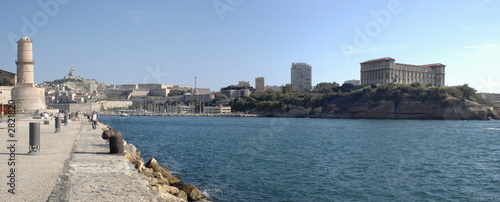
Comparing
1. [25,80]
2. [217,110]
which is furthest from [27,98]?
[217,110]

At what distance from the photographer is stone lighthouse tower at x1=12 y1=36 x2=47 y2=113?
46.5 metres

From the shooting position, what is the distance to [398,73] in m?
142

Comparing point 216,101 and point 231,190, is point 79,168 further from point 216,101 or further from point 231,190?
point 216,101

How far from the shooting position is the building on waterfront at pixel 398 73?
13762cm

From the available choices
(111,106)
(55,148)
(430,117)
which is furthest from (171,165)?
(111,106)

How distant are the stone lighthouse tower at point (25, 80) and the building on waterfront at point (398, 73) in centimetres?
11638

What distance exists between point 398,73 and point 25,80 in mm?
124941

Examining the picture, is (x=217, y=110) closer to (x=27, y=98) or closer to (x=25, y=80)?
(x=27, y=98)

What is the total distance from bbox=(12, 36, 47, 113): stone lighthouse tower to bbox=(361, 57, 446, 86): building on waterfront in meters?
116

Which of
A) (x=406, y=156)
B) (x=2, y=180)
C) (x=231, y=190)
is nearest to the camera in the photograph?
(x=2, y=180)

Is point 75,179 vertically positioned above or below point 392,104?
below

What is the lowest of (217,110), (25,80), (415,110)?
(217,110)

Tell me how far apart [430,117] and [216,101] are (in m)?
94.3

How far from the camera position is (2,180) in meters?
8.40
